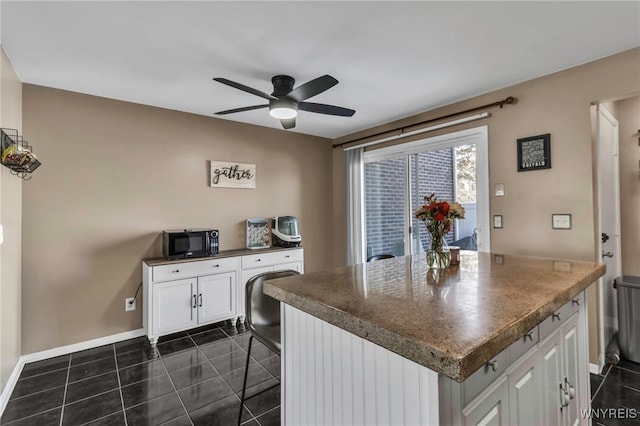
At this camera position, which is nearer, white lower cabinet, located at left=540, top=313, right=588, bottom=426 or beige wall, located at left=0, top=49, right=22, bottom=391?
white lower cabinet, located at left=540, top=313, right=588, bottom=426

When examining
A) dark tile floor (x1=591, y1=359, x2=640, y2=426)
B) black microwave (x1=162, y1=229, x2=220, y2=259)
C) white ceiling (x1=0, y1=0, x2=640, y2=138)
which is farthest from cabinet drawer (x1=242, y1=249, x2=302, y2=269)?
dark tile floor (x1=591, y1=359, x2=640, y2=426)

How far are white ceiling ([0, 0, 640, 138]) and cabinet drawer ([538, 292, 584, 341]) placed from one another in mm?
1683

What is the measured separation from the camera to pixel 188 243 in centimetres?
318

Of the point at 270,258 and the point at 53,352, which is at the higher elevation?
the point at 270,258

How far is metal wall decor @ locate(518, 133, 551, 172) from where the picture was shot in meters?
2.61

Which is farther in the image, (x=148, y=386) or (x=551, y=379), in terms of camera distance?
(x=148, y=386)

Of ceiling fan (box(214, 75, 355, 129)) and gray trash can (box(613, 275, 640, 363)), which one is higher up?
ceiling fan (box(214, 75, 355, 129))

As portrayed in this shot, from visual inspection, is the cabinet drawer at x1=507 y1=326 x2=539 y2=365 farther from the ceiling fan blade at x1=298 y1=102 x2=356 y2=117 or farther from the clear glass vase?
the ceiling fan blade at x1=298 y1=102 x2=356 y2=117

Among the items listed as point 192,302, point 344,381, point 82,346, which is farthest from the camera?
point 192,302

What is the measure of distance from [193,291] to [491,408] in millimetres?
2841

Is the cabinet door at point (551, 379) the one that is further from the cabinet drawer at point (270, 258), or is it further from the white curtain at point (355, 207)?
the white curtain at point (355, 207)

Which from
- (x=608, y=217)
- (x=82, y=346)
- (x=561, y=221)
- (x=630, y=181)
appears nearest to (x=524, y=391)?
(x=561, y=221)

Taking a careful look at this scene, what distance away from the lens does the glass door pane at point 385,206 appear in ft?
13.1

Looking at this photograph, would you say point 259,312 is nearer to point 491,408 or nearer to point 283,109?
point 491,408
